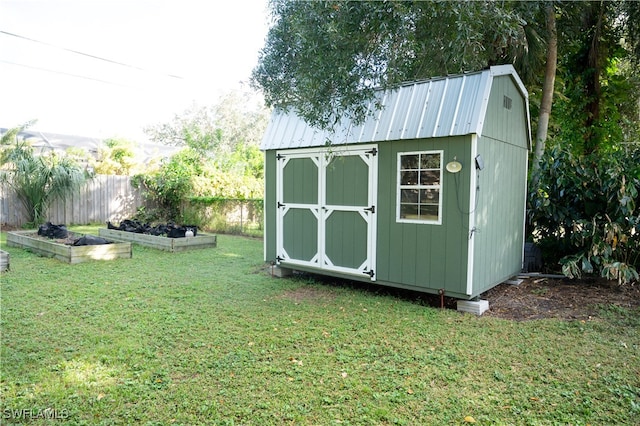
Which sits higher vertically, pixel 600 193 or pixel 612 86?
pixel 612 86

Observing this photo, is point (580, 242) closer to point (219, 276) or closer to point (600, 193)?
point (600, 193)

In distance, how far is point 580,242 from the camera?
5.37 m

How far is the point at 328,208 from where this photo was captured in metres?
5.57

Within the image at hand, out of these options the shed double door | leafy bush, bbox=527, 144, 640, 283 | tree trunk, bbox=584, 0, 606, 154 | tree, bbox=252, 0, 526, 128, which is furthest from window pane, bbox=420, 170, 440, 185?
tree trunk, bbox=584, 0, 606, 154

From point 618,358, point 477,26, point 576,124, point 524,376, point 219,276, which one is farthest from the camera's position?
point 576,124

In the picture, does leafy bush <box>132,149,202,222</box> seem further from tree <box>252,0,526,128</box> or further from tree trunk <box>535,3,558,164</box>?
tree trunk <box>535,3,558,164</box>

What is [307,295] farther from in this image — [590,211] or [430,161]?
[590,211]

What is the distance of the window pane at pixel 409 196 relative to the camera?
15.9 ft

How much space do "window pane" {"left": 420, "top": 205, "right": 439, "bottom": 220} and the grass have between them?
3.47 ft

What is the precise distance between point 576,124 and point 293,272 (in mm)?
6487

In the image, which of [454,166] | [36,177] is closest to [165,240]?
[36,177]

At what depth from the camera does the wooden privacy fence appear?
34.9 ft

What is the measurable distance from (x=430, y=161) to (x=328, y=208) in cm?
155

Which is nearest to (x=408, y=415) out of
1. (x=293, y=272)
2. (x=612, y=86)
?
(x=293, y=272)
